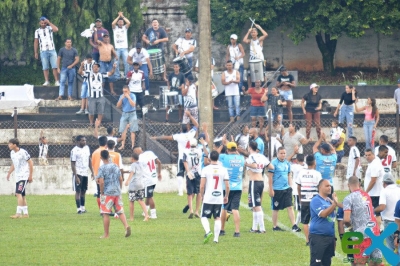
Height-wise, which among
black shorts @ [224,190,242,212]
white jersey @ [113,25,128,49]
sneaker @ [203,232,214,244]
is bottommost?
sneaker @ [203,232,214,244]

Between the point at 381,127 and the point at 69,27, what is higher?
the point at 69,27

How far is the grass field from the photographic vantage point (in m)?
16.8

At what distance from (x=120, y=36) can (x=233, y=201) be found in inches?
555

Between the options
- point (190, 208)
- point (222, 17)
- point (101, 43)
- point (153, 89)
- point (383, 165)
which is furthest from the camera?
point (222, 17)

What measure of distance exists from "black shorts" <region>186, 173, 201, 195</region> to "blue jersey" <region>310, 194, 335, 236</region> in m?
7.87

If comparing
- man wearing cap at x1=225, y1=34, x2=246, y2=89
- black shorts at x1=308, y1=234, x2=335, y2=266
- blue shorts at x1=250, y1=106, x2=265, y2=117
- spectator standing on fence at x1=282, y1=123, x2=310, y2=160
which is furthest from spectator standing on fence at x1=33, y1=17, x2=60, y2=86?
black shorts at x1=308, y1=234, x2=335, y2=266

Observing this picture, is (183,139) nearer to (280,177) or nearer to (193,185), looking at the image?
(193,185)

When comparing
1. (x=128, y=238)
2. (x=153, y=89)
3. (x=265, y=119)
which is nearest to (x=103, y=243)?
(x=128, y=238)

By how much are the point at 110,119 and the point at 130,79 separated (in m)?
1.48

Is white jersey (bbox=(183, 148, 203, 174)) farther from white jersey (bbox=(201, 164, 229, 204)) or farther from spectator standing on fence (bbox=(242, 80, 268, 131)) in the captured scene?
spectator standing on fence (bbox=(242, 80, 268, 131))

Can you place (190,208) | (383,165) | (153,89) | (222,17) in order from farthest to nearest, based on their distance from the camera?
(222,17) < (153,89) < (190,208) < (383,165)

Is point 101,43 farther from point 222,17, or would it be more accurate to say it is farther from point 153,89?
point 222,17

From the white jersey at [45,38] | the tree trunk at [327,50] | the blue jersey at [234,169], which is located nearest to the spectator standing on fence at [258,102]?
the white jersey at [45,38]

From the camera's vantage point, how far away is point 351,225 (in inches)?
576
